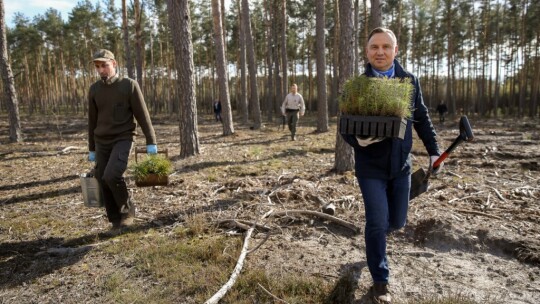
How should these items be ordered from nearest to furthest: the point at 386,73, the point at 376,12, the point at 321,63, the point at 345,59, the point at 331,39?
the point at 386,73 → the point at 345,59 → the point at 376,12 → the point at 321,63 → the point at 331,39

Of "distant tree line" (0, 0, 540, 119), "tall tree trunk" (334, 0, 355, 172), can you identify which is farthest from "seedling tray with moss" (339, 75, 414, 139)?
"distant tree line" (0, 0, 540, 119)

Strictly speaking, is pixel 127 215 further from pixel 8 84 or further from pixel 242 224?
pixel 8 84

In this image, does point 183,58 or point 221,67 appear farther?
point 221,67

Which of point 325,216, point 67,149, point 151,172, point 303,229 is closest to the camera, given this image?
point 303,229

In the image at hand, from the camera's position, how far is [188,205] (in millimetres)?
5656

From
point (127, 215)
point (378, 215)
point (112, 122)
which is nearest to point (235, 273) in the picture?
point (378, 215)

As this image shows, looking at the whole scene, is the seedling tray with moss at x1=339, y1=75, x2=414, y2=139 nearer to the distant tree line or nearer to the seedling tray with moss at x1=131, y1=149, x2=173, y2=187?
the seedling tray with moss at x1=131, y1=149, x2=173, y2=187

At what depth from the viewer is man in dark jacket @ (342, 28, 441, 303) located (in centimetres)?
282

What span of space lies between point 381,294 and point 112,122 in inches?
135

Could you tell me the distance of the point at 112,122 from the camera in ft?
14.1

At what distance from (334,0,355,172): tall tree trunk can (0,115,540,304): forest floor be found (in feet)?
1.38

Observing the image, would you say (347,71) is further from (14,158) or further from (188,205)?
(14,158)

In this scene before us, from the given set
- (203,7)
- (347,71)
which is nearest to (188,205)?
(347,71)

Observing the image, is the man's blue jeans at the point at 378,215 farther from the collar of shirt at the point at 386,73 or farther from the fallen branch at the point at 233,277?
the fallen branch at the point at 233,277
